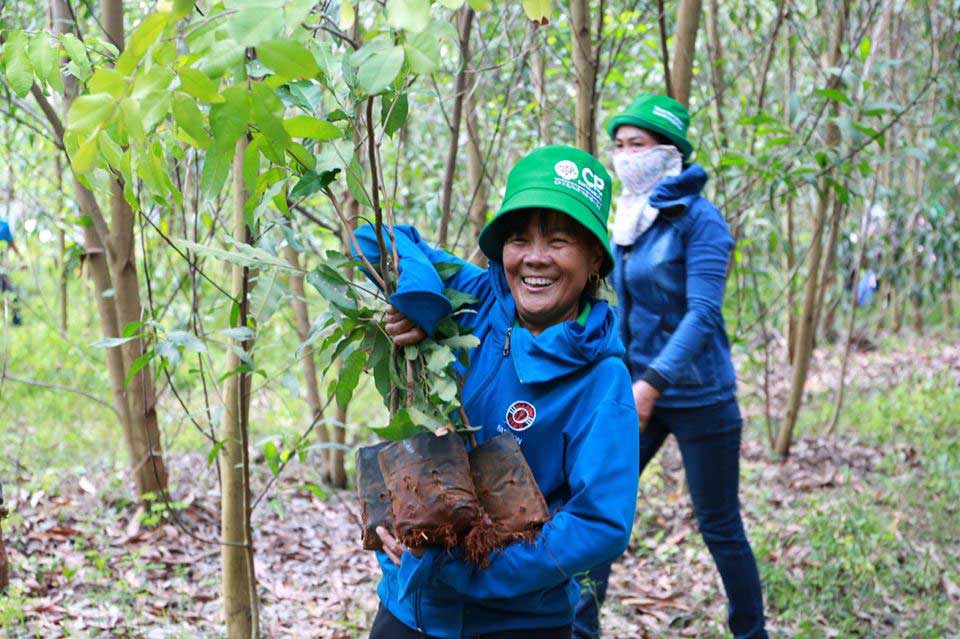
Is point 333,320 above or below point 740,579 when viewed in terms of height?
above

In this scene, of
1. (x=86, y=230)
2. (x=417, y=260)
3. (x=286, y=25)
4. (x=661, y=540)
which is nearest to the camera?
(x=286, y=25)

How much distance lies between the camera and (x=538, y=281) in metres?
2.07

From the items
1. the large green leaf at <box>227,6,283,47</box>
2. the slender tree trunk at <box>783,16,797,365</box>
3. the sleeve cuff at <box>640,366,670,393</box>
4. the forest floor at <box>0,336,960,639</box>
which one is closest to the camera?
the large green leaf at <box>227,6,283,47</box>

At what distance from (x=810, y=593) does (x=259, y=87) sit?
413 cm

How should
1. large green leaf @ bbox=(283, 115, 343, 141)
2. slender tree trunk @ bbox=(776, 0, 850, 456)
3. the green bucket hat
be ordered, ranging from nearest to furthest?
large green leaf @ bbox=(283, 115, 343, 141)
the green bucket hat
slender tree trunk @ bbox=(776, 0, 850, 456)

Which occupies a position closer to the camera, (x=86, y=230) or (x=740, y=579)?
(x=740, y=579)

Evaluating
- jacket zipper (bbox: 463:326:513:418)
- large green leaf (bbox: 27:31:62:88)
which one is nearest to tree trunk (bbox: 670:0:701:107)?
jacket zipper (bbox: 463:326:513:418)

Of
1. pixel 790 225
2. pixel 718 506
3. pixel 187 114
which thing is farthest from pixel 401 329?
pixel 790 225

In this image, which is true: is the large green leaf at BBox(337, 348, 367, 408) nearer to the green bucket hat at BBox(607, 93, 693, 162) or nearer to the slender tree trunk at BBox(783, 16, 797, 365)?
the green bucket hat at BBox(607, 93, 693, 162)

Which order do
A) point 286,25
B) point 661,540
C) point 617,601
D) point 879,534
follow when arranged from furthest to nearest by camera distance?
point 661,540 → point 879,534 → point 617,601 → point 286,25

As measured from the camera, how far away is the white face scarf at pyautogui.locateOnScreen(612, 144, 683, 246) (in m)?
3.56

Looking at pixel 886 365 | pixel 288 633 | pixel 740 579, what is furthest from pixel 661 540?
pixel 886 365

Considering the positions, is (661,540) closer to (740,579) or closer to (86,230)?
(740,579)

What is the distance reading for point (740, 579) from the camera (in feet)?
11.6
